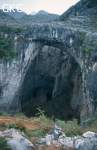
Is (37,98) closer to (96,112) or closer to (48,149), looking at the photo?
→ (96,112)

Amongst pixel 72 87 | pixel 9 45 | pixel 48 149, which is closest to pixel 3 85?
pixel 9 45

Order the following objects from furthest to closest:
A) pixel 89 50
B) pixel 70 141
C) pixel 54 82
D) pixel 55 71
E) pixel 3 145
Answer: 1. pixel 54 82
2. pixel 55 71
3. pixel 89 50
4. pixel 70 141
5. pixel 3 145

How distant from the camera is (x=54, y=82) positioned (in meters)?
16.7

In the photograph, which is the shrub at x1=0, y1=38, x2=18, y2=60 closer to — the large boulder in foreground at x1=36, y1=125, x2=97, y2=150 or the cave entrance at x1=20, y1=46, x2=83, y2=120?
the cave entrance at x1=20, y1=46, x2=83, y2=120

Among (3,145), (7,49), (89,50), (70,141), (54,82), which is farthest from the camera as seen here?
(54,82)

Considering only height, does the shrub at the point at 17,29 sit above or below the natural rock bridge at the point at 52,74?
above

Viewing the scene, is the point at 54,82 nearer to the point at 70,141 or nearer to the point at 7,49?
the point at 7,49

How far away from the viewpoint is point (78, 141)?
439cm

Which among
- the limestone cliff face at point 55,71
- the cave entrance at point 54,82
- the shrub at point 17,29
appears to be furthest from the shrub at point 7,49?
the cave entrance at point 54,82

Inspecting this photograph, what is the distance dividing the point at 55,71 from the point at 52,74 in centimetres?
46

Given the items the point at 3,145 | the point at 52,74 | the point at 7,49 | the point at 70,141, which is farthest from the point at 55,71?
the point at 3,145

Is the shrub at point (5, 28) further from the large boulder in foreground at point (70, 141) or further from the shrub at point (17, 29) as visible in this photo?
the large boulder in foreground at point (70, 141)

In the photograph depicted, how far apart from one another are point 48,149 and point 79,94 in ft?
31.7

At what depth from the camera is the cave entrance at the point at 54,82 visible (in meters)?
14.1
